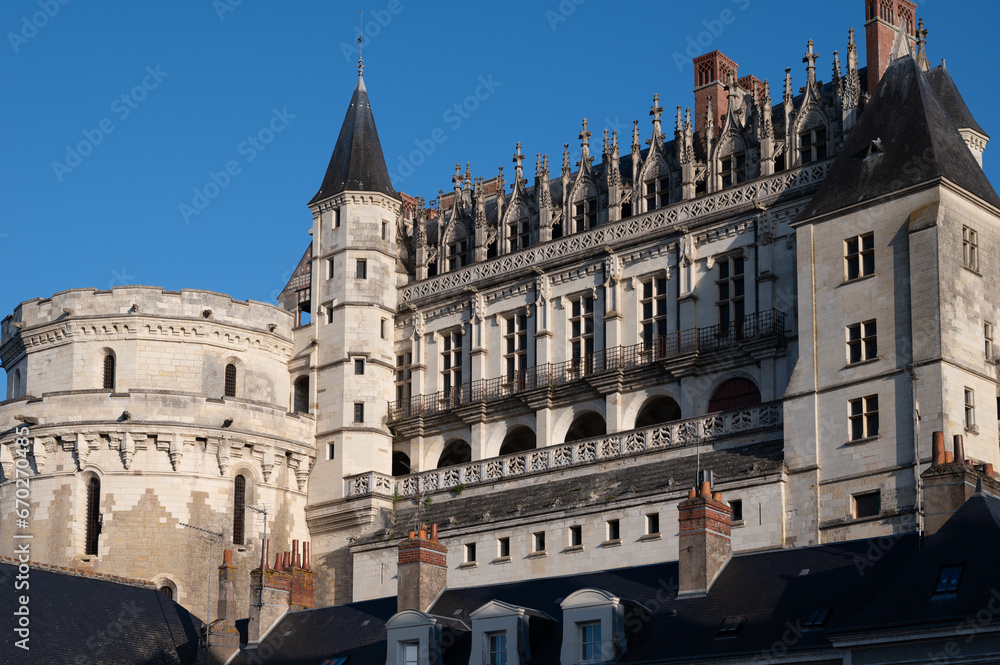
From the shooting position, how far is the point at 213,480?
50.5 metres

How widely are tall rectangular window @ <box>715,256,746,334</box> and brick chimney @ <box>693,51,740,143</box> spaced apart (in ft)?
20.1

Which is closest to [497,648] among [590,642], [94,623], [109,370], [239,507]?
[590,642]

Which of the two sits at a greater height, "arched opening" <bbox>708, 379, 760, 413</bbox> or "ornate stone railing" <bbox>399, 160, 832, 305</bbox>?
"ornate stone railing" <bbox>399, 160, 832, 305</bbox>

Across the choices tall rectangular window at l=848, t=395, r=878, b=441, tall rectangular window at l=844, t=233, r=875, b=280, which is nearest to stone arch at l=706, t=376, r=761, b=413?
tall rectangular window at l=844, t=233, r=875, b=280

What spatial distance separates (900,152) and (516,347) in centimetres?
1456

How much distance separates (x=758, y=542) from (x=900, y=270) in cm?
710

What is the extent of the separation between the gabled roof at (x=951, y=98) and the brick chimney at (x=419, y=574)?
20.9 metres

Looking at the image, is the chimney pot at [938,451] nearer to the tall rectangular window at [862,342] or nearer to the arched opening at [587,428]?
the tall rectangular window at [862,342]

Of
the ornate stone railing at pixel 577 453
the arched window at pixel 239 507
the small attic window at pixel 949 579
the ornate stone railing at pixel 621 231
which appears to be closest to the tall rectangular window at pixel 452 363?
the ornate stone railing at pixel 621 231

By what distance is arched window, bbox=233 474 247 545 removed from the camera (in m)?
50.6

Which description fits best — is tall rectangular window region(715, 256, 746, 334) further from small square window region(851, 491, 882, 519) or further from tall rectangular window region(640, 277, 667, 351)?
small square window region(851, 491, 882, 519)

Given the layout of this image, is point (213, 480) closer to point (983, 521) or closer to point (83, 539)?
point (83, 539)

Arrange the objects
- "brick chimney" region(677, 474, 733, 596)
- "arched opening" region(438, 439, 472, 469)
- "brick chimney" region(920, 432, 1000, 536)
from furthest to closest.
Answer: "arched opening" region(438, 439, 472, 469)
"brick chimney" region(677, 474, 733, 596)
"brick chimney" region(920, 432, 1000, 536)

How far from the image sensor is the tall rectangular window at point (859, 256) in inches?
1634
